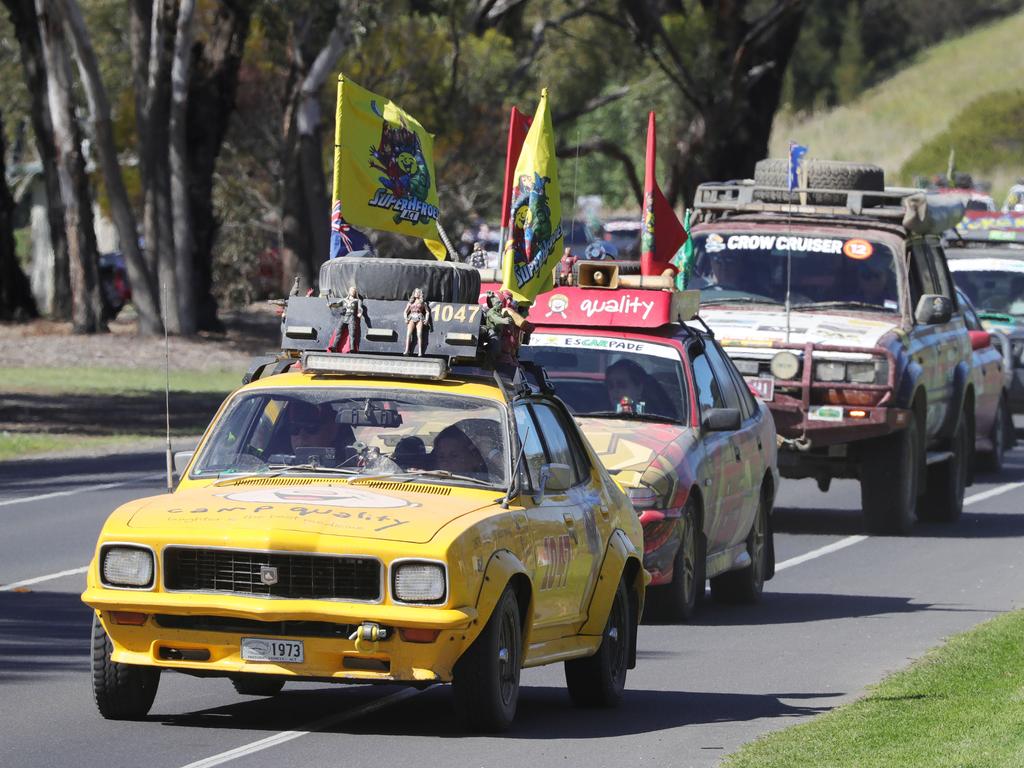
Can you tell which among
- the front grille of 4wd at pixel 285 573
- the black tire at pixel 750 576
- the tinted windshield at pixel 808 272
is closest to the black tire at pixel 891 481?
the tinted windshield at pixel 808 272

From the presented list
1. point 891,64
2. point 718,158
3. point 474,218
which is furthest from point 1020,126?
point 718,158

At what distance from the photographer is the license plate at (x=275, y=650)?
799 centimetres

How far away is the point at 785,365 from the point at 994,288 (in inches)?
451

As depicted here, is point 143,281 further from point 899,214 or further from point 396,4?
point 899,214

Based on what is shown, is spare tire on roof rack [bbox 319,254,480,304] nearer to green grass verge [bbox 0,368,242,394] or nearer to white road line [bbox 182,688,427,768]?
white road line [bbox 182,688,427,768]

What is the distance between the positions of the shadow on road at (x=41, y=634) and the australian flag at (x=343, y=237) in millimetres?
2472

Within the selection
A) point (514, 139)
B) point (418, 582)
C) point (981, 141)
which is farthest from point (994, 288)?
point (981, 141)

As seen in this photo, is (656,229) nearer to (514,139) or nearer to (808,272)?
(514,139)

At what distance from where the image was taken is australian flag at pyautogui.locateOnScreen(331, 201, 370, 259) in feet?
36.4

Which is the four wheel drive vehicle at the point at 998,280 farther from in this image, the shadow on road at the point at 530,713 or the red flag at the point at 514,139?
the shadow on road at the point at 530,713

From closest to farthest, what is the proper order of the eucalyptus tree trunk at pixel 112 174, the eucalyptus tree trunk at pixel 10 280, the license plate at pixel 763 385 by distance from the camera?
the license plate at pixel 763 385, the eucalyptus tree trunk at pixel 112 174, the eucalyptus tree trunk at pixel 10 280

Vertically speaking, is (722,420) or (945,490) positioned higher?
(722,420)

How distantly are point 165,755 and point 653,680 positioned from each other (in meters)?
3.22

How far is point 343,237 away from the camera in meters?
11.2
